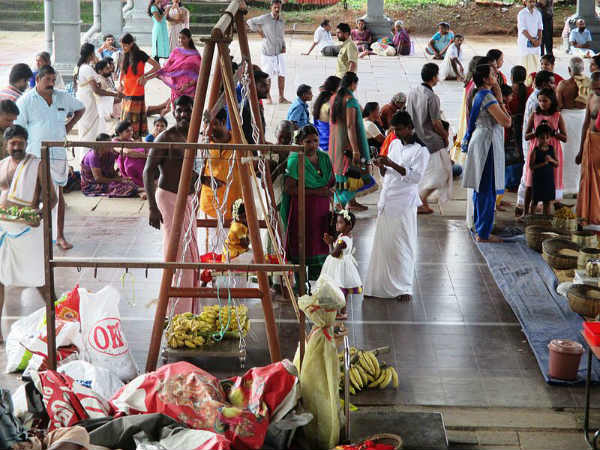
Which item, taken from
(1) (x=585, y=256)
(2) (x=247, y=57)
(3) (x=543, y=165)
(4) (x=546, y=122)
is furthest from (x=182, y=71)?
(1) (x=585, y=256)

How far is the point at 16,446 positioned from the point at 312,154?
13.3 feet

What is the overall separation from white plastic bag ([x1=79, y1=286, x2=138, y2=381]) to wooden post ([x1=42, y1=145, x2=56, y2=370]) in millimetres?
710

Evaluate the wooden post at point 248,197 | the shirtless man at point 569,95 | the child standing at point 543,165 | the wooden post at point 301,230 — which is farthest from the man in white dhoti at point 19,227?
the shirtless man at point 569,95

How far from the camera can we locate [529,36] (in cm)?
1833

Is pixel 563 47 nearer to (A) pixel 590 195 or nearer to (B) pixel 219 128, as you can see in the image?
(A) pixel 590 195

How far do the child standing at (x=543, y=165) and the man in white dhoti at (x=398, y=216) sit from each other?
2398 mm

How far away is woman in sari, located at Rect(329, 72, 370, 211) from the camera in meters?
10.3

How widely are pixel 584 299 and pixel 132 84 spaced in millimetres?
8099

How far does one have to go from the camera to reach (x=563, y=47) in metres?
25.0

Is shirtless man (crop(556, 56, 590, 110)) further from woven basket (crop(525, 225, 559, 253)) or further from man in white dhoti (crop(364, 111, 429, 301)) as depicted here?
man in white dhoti (crop(364, 111, 429, 301))

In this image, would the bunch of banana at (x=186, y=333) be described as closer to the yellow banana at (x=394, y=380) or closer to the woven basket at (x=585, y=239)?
the yellow banana at (x=394, y=380)

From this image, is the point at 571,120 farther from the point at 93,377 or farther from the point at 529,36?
the point at 529,36

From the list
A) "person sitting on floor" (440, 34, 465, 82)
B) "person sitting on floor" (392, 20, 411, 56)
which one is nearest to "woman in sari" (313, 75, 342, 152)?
"person sitting on floor" (440, 34, 465, 82)

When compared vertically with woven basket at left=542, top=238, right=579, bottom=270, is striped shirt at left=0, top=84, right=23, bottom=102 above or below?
above
